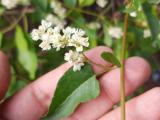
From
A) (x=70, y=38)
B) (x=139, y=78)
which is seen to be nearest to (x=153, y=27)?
(x=139, y=78)

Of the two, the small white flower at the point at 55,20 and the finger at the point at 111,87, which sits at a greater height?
the small white flower at the point at 55,20

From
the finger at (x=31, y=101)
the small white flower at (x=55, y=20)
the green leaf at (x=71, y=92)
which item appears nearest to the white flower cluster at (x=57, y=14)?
the small white flower at (x=55, y=20)

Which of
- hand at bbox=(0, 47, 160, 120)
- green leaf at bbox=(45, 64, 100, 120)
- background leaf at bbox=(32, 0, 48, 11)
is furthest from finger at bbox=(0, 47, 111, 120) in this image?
background leaf at bbox=(32, 0, 48, 11)

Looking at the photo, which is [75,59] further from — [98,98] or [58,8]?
[58,8]

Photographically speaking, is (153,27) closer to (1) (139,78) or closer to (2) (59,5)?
(1) (139,78)

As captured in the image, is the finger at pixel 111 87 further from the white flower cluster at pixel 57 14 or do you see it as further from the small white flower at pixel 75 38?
the white flower cluster at pixel 57 14

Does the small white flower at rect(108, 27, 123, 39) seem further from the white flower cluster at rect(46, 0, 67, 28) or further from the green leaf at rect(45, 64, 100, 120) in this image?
the green leaf at rect(45, 64, 100, 120)

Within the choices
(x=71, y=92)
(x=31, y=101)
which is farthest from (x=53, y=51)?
(x=71, y=92)
